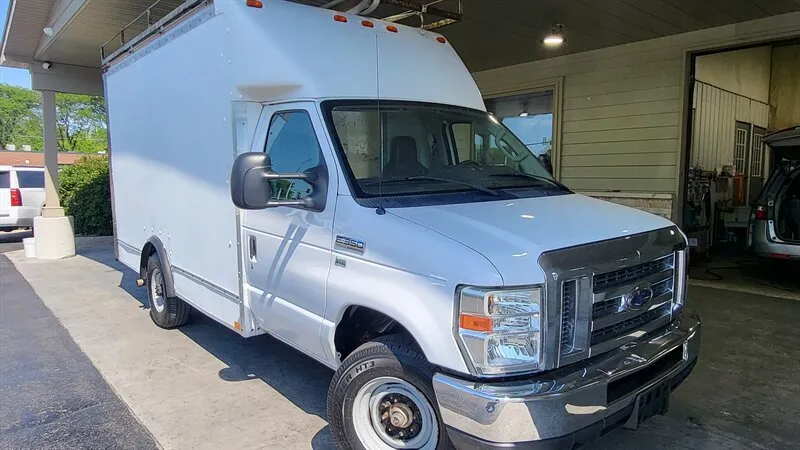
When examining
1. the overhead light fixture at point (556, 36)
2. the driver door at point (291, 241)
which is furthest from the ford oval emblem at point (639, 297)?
the overhead light fixture at point (556, 36)

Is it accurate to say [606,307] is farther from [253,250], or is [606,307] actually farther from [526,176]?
[253,250]

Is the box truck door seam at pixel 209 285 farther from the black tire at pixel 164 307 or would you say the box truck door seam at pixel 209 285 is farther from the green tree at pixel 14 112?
the green tree at pixel 14 112

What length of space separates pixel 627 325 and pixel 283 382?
2.68 meters

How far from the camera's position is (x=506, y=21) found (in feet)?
23.2

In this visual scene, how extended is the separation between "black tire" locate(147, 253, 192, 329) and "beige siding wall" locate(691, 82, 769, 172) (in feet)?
30.2

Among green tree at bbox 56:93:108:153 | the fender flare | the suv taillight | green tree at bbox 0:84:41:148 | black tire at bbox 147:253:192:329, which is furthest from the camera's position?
green tree at bbox 0:84:41:148

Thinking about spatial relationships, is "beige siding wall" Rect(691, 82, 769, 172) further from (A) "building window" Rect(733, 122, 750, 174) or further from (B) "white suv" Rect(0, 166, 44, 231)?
(B) "white suv" Rect(0, 166, 44, 231)

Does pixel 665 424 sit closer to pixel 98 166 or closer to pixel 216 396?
pixel 216 396

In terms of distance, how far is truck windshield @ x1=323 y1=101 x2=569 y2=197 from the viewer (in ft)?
10.5

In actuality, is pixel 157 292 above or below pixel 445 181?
below

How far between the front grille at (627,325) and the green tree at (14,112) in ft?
232

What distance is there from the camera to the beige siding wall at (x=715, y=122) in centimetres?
1038

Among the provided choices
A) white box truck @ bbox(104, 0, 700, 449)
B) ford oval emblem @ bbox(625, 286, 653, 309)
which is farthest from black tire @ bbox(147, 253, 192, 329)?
ford oval emblem @ bbox(625, 286, 653, 309)

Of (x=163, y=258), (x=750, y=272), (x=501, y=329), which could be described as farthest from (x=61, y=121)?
(x=501, y=329)
